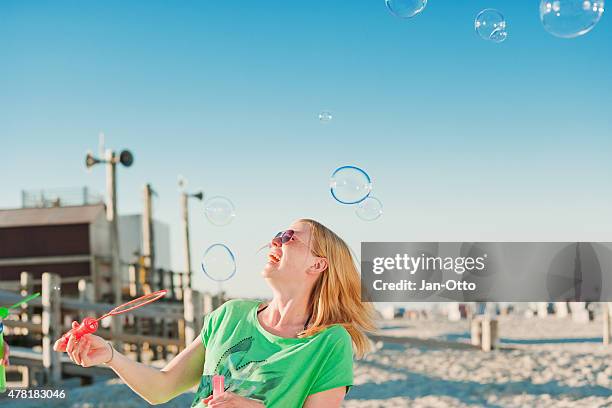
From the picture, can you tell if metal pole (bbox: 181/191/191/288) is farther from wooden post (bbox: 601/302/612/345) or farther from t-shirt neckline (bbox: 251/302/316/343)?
t-shirt neckline (bbox: 251/302/316/343)

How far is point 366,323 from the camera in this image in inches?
74.7

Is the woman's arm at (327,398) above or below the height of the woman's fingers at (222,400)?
below

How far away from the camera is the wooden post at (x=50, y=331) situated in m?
7.28

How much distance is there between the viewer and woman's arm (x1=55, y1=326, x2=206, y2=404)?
5.83 ft

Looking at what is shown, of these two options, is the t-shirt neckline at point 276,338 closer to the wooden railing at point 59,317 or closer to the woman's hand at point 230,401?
the woman's hand at point 230,401

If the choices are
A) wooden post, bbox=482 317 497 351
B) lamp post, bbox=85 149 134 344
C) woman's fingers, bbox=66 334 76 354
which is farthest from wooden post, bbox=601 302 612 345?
woman's fingers, bbox=66 334 76 354

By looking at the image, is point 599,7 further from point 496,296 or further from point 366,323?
point 496,296

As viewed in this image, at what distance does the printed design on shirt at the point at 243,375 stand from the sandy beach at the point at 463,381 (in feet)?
15.1

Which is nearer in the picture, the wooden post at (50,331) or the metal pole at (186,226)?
the wooden post at (50,331)

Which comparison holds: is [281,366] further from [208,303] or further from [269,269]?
[208,303]

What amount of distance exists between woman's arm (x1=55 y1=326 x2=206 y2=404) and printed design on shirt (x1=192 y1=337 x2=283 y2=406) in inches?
4.7

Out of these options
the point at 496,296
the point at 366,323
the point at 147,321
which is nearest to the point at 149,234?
the point at 147,321

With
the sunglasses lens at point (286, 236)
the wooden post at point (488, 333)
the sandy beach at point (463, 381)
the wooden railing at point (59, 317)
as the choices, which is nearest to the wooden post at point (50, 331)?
the wooden railing at point (59, 317)

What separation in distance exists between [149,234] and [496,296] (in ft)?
22.1
